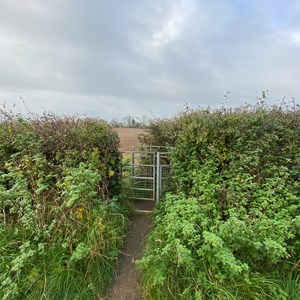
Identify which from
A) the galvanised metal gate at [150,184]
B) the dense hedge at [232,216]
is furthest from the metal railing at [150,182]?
the dense hedge at [232,216]

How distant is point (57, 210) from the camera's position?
2.80 m

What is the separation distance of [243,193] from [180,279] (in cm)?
130

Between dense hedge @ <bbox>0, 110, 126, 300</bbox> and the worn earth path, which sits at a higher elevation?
dense hedge @ <bbox>0, 110, 126, 300</bbox>

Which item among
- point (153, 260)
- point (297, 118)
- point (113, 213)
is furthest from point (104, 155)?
point (297, 118)

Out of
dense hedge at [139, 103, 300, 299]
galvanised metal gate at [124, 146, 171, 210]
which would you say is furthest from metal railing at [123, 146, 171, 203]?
dense hedge at [139, 103, 300, 299]

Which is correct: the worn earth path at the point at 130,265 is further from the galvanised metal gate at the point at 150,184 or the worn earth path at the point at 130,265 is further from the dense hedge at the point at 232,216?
the galvanised metal gate at the point at 150,184

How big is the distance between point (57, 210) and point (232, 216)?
2.18 m

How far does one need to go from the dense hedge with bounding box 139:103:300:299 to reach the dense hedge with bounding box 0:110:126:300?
0.69 meters

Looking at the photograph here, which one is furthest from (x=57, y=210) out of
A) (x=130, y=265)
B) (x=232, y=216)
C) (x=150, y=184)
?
(x=150, y=184)

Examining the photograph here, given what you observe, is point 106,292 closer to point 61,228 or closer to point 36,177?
point 61,228

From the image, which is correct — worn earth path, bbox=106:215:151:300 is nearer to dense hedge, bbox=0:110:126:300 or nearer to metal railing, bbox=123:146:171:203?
dense hedge, bbox=0:110:126:300

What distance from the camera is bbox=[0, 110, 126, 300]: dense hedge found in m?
2.39

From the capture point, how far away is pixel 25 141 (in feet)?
11.4

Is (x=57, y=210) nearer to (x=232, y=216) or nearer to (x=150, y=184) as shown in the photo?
(x=232, y=216)
